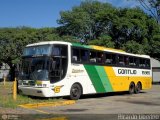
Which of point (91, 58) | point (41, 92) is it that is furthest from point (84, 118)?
point (91, 58)

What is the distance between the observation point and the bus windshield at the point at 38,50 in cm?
1962

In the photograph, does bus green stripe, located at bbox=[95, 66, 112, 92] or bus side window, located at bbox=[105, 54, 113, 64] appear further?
bus side window, located at bbox=[105, 54, 113, 64]

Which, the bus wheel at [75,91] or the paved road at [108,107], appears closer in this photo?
the paved road at [108,107]

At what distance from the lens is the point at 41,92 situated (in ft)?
62.5

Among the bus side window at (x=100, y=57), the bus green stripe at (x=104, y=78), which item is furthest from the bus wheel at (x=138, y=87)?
the bus side window at (x=100, y=57)

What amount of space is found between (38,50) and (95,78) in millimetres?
4563

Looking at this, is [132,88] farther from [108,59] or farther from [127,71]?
[108,59]

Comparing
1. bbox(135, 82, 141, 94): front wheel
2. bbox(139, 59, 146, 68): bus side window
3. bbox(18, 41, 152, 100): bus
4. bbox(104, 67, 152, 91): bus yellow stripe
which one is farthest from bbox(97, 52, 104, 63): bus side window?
bbox(139, 59, 146, 68): bus side window

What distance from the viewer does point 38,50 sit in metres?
20.1

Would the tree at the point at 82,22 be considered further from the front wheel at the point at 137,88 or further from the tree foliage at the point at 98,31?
the front wheel at the point at 137,88

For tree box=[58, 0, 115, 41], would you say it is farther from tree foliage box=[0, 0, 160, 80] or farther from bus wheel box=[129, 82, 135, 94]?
bus wheel box=[129, 82, 135, 94]

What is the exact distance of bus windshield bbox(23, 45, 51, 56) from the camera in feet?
64.4

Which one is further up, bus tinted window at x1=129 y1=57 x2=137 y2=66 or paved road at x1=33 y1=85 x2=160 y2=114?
bus tinted window at x1=129 y1=57 x2=137 y2=66

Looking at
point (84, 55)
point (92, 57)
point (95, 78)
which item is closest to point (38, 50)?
point (84, 55)
